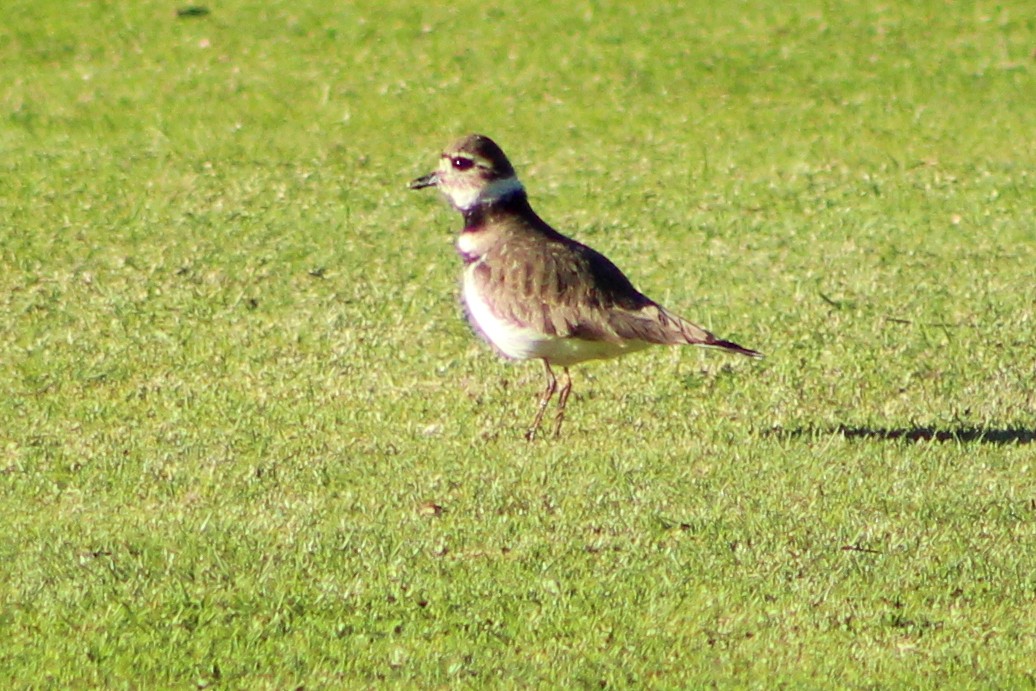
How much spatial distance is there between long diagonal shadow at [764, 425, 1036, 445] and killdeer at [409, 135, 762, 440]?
98cm

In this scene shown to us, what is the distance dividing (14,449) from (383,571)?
2902mm

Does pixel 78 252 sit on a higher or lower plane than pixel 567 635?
lower

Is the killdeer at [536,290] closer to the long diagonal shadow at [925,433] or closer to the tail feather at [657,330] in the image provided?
the tail feather at [657,330]

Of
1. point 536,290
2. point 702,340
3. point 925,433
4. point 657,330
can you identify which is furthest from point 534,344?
point 925,433

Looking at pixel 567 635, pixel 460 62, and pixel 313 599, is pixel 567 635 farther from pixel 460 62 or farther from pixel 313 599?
pixel 460 62

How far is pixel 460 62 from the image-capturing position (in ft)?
68.6

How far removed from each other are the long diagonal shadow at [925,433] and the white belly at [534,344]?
3.51 ft

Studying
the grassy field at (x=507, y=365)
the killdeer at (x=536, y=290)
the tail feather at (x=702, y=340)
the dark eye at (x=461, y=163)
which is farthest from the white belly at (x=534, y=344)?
the dark eye at (x=461, y=163)

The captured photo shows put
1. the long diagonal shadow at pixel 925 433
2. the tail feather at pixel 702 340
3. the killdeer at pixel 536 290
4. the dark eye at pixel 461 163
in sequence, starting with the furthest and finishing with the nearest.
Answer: the dark eye at pixel 461 163 → the long diagonal shadow at pixel 925 433 → the killdeer at pixel 536 290 → the tail feather at pixel 702 340

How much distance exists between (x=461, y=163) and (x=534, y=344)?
1414 millimetres

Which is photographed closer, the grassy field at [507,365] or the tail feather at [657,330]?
the grassy field at [507,365]

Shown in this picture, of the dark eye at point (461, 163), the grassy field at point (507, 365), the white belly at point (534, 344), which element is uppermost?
the dark eye at point (461, 163)

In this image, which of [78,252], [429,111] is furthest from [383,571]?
[429,111]

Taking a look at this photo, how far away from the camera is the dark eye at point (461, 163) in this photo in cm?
1014
